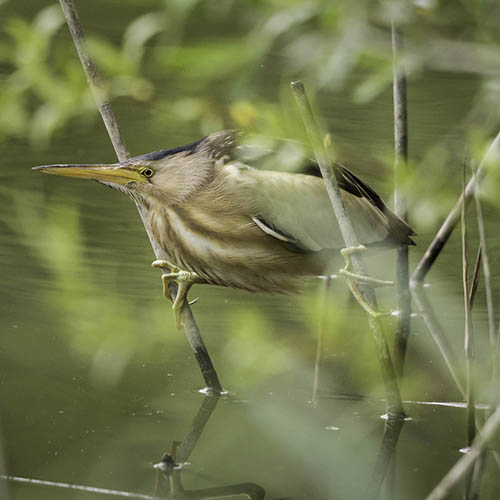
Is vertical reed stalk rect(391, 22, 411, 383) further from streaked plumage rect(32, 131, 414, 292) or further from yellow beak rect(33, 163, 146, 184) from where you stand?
yellow beak rect(33, 163, 146, 184)

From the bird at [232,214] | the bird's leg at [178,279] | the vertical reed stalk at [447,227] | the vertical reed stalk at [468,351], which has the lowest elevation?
the vertical reed stalk at [468,351]

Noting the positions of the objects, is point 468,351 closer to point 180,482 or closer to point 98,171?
point 180,482

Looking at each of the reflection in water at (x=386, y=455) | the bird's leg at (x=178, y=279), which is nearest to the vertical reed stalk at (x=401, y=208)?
the reflection in water at (x=386, y=455)

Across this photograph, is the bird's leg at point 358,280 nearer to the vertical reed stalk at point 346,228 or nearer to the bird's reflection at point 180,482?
the vertical reed stalk at point 346,228

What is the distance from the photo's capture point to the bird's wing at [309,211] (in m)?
1.14

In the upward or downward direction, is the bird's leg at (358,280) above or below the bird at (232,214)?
below

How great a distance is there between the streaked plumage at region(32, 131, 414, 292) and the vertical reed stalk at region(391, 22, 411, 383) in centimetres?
8

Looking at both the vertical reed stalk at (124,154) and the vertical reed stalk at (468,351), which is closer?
the vertical reed stalk at (468,351)

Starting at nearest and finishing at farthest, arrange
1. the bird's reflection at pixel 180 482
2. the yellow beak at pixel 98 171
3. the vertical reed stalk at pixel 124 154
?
the bird's reflection at pixel 180 482, the yellow beak at pixel 98 171, the vertical reed stalk at pixel 124 154

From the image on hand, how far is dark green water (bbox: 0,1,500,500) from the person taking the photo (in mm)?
999

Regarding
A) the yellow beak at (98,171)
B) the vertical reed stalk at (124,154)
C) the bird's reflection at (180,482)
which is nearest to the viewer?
the bird's reflection at (180,482)

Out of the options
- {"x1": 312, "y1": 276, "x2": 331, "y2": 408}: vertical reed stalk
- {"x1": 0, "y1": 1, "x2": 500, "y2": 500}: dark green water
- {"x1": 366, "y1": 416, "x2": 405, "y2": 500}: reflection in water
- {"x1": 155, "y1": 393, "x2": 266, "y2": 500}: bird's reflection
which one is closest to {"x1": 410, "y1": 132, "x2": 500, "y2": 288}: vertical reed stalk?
{"x1": 0, "y1": 1, "x2": 500, "y2": 500}: dark green water

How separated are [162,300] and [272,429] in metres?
0.36

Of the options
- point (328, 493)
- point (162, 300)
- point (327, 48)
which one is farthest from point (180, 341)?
point (327, 48)
